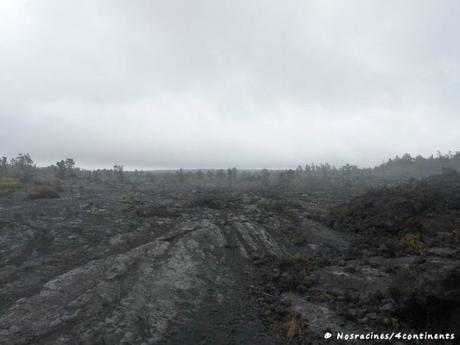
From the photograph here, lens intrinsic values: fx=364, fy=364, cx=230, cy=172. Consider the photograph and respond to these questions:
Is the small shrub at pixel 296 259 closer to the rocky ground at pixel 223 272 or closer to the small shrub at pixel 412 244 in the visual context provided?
the rocky ground at pixel 223 272

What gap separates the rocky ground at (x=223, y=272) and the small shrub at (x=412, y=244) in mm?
85

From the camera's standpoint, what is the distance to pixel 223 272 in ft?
45.4

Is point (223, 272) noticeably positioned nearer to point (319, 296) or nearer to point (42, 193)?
point (319, 296)

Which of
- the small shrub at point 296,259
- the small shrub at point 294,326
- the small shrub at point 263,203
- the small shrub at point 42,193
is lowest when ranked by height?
the small shrub at point 294,326

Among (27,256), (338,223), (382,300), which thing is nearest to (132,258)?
(27,256)

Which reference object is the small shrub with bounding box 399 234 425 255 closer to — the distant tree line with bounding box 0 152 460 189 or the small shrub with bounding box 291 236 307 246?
the small shrub with bounding box 291 236 307 246

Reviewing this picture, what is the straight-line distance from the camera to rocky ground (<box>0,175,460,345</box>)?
985 cm

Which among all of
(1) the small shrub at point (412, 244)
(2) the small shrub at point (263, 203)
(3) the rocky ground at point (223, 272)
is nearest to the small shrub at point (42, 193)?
(3) the rocky ground at point (223, 272)

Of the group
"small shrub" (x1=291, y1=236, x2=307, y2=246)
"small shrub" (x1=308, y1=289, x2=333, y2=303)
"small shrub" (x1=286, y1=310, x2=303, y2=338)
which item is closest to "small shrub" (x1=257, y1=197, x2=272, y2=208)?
"small shrub" (x1=291, y1=236, x2=307, y2=246)

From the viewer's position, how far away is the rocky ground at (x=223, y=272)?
9.85m

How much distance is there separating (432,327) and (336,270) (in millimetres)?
4554

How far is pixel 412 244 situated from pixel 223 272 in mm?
8665

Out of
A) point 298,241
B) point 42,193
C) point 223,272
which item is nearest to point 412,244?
point 298,241

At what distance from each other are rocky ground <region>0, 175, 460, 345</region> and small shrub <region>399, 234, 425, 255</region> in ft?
0.28
